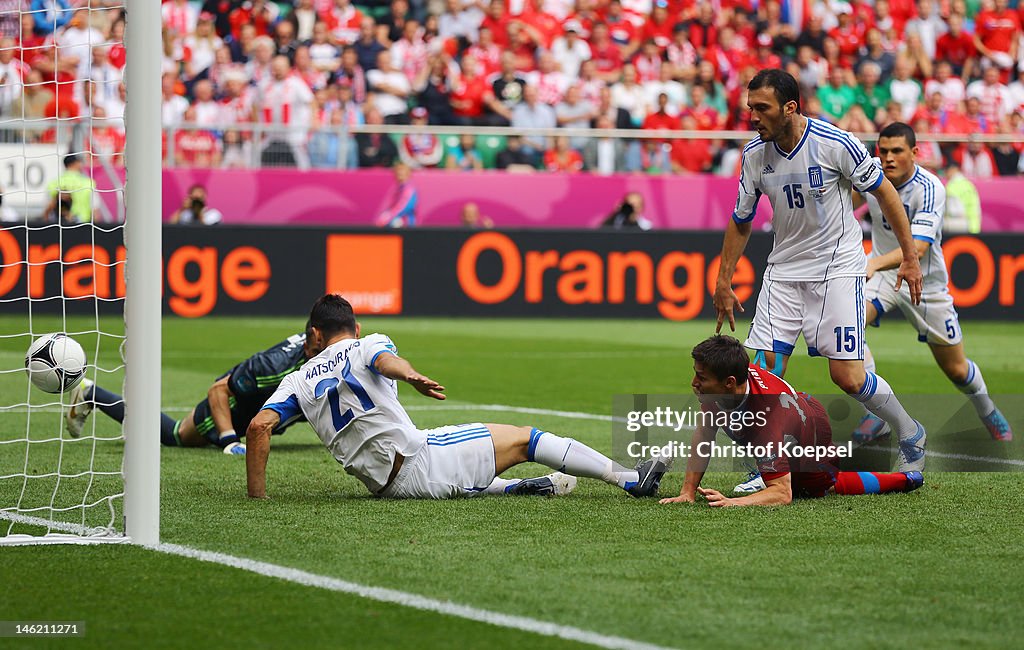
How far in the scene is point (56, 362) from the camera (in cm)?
796

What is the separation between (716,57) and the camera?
22.7m

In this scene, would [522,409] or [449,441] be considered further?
[522,409]

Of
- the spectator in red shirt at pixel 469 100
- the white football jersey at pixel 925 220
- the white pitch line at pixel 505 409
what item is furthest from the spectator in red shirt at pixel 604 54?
the white football jersey at pixel 925 220

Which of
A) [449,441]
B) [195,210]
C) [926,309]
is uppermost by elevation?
[926,309]

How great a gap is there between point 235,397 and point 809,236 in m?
3.48

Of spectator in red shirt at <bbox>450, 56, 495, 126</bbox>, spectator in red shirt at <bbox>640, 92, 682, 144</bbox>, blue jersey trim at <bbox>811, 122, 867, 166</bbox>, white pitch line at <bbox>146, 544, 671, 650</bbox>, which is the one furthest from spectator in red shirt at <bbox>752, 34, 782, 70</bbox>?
white pitch line at <bbox>146, 544, 671, 650</bbox>

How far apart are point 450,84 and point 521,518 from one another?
15.5 m

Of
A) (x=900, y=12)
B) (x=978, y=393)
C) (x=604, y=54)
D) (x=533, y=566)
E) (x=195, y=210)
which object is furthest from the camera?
(x=900, y=12)

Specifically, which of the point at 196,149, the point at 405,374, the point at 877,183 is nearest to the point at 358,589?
the point at 405,374

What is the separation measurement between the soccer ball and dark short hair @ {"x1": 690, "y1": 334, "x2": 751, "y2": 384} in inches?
141

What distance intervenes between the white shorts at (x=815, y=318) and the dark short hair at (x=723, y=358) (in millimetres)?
960

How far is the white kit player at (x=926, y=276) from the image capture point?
880cm

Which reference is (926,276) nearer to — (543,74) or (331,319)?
(331,319)

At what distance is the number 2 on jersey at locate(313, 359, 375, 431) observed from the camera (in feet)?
21.2
